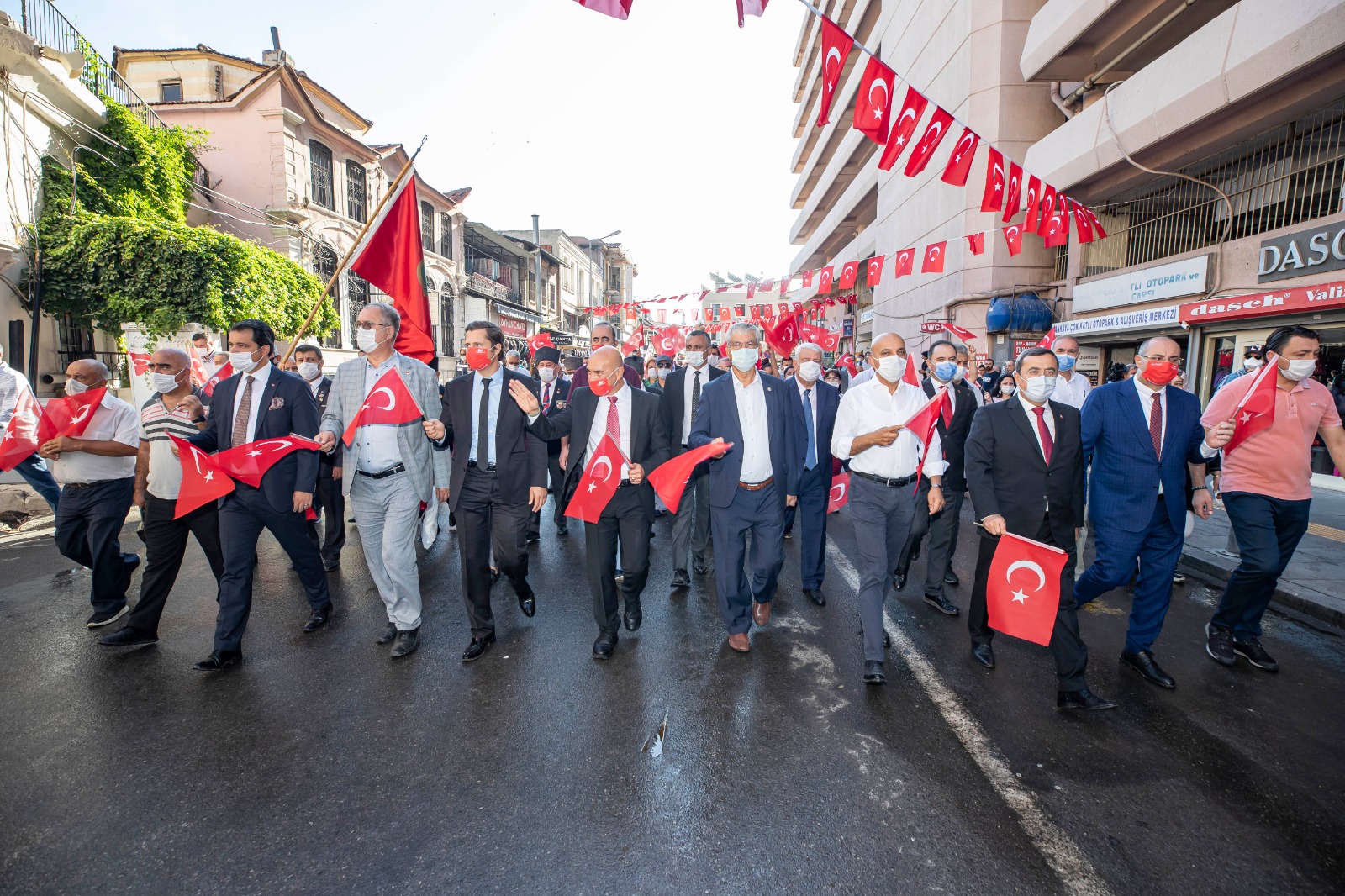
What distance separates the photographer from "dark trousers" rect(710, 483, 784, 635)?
14.3ft

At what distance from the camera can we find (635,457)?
177 inches

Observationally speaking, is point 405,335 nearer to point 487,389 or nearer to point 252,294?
point 487,389

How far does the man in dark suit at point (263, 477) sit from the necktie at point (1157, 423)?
17.3 feet

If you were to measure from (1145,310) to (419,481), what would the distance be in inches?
562

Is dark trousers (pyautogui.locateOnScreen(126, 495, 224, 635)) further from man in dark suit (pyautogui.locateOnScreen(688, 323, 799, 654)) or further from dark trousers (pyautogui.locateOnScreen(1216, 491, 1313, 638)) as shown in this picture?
dark trousers (pyautogui.locateOnScreen(1216, 491, 1313, 638))

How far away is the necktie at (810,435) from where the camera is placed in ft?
18.4

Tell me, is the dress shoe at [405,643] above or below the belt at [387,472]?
below

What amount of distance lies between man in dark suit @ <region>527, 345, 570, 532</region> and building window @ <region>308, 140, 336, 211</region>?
16.1 m

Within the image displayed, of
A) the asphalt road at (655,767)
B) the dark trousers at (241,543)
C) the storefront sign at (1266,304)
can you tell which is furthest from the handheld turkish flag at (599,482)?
the storefront sign at (1266,304)

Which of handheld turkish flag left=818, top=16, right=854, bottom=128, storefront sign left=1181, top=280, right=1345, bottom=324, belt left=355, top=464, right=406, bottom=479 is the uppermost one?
handheld turkish flag left=818, top=16, right=854, bottom=128

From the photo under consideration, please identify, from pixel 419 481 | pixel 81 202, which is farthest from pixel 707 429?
pixel 81 202

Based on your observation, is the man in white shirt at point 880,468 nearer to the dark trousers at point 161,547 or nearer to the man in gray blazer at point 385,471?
the man in gray blazer at point 385,471

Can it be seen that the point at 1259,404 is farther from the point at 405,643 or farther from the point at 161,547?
the point at 161,547

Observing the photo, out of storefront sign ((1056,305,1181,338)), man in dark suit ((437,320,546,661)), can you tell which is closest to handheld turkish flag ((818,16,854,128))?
man in dark suit ((437,320,546,661))
